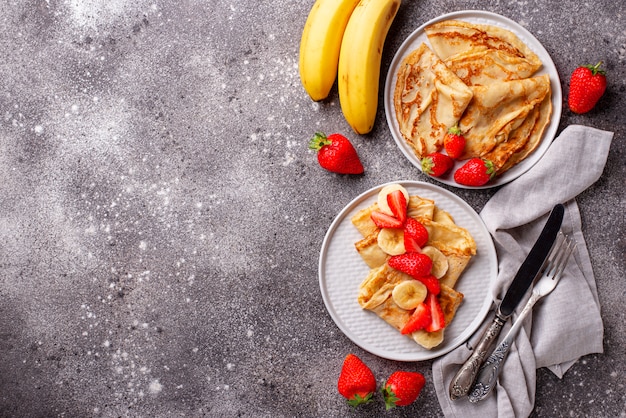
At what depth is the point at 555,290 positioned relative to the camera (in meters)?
2.20

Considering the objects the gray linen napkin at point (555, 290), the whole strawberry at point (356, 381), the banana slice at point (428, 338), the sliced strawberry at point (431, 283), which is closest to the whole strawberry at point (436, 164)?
the gray linen napkin at point (555, 290)

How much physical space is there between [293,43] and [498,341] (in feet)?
5.09

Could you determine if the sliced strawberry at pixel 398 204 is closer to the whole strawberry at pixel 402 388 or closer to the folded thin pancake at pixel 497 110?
the folded thin pancake at pixel 497 110

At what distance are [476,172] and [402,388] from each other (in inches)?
36.6

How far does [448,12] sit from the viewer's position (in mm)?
2311

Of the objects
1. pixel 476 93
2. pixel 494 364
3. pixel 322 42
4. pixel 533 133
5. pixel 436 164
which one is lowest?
pixel 494 364

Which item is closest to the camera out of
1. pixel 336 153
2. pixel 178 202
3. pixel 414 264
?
pixel 414 264

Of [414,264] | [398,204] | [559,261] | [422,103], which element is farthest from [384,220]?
[559,261]

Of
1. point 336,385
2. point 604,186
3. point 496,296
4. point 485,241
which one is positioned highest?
point 604,186

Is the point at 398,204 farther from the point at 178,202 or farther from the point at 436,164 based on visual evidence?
the point at 178,202

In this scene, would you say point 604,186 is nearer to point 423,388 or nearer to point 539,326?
point 539,326

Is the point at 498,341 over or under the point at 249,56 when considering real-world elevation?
under

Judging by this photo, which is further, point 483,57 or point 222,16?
point 222,16

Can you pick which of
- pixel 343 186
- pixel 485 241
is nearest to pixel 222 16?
pixel 343 186
